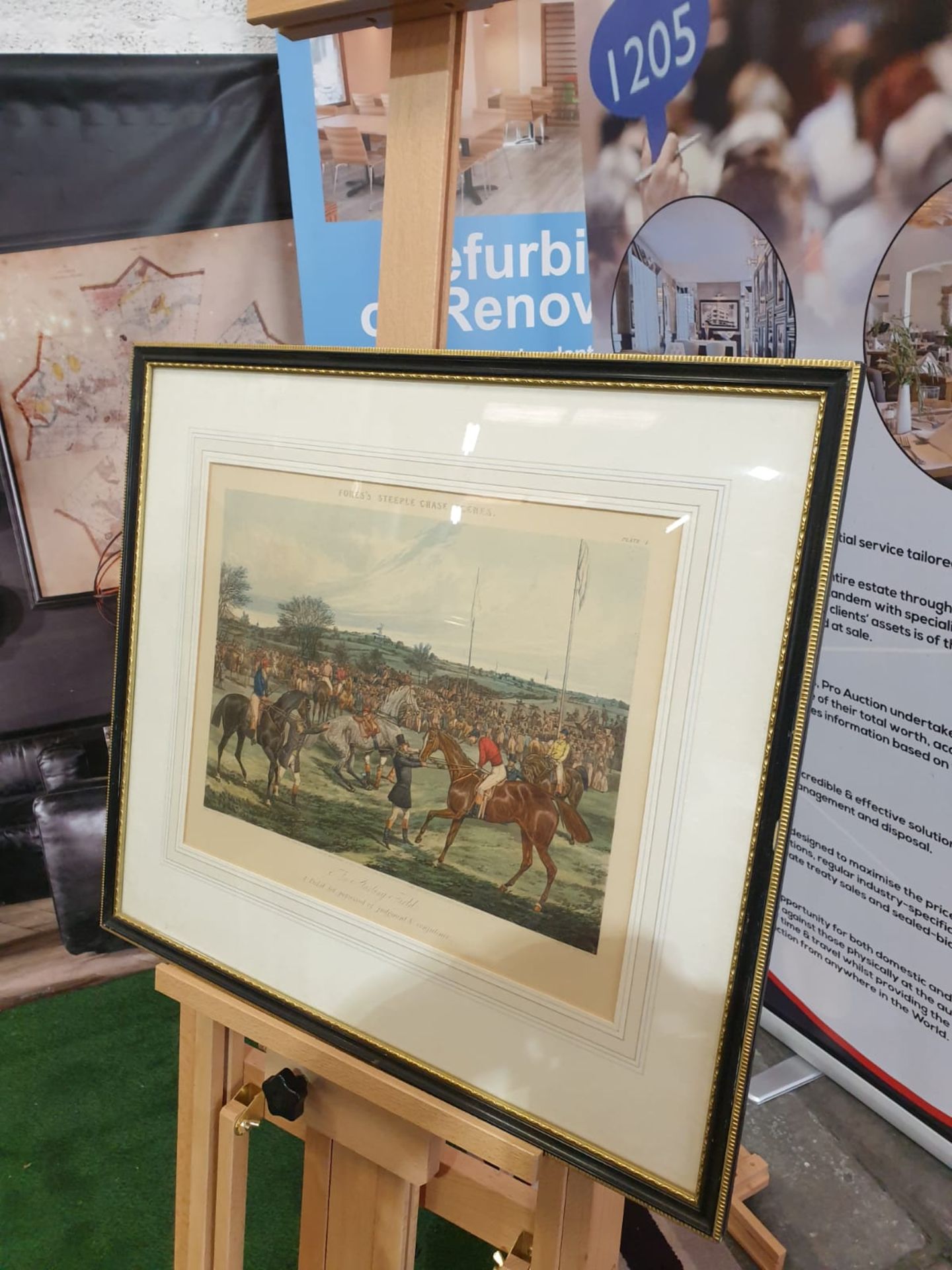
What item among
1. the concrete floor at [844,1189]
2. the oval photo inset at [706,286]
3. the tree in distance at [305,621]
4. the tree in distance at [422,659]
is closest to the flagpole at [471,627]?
the tree in distance at [422,659]

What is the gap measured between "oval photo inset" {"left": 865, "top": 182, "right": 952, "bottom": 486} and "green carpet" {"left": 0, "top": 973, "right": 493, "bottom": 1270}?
1389 mm

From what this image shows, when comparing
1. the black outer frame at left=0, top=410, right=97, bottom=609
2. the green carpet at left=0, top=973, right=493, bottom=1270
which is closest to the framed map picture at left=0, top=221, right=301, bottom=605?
the black outer frame at left=0, top=410, right=97, bottom=609

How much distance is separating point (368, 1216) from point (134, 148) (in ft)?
6.16

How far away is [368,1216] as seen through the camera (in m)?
0.89

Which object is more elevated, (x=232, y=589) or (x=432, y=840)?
(x=232, y=589)

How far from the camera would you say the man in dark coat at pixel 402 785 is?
74 centimetres

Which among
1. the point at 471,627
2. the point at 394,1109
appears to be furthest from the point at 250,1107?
the point at 471,627

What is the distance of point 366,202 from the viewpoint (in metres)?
1.53

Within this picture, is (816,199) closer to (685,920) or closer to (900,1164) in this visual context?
(685,920)

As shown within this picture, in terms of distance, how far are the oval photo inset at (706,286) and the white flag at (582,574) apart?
2.09 feet

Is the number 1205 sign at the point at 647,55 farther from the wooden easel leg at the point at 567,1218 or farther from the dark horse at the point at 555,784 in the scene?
the wooden easel leg at the point at 567,1218

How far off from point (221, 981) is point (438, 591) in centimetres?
46

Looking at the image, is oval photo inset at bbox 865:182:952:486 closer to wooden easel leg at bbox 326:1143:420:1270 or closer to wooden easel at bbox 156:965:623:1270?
wooden easel at bbox 156:965:623:1270

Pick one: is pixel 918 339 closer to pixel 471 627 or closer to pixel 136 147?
pixel 471 627
